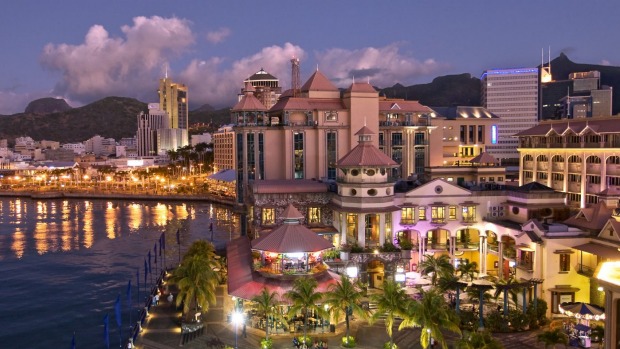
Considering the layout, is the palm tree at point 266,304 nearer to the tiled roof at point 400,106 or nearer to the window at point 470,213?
the window at point 470,213

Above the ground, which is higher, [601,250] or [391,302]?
[601,250]

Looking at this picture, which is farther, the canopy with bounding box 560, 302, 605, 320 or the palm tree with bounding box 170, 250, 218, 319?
the palm tree with bounding box 170, 250, 218, 319

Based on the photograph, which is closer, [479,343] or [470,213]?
[479,343]

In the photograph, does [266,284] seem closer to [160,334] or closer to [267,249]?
[267,249]

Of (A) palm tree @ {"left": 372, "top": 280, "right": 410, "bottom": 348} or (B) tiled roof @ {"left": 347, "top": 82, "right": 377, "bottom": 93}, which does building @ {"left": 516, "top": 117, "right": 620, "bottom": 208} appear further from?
(A) palm tree @ {"left": 372, "top": 280, "right": 410, "bottom": 348}

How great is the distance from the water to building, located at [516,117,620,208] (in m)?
40.3

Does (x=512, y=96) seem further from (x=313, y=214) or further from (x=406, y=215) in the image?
(x=313, y=214)

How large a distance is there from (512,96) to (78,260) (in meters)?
157

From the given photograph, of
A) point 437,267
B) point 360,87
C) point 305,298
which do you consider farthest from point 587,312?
point 360,87

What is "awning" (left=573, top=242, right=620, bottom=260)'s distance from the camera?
3608 centimetres

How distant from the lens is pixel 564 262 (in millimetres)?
39250

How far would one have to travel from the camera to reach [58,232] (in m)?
89.1

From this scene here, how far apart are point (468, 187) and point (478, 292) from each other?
19368mm

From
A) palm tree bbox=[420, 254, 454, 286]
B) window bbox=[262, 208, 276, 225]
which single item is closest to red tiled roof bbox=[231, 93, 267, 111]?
window bbox=[262, 208, 276, 225]
